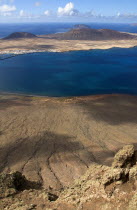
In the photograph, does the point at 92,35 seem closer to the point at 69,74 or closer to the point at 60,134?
the point at 69,74

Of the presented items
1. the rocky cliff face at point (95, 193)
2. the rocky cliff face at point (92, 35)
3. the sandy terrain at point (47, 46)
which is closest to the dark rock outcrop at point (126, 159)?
the rocky cliff face at point (95, 193)

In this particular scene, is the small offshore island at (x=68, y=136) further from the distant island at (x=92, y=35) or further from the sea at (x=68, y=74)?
the distant island at (x=92, y=35)

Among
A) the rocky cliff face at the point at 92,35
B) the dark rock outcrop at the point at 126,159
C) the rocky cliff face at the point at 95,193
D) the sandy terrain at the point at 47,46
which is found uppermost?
the rocky cliff face at the point at 92,35

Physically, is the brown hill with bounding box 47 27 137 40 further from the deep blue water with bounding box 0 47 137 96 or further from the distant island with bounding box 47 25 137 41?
the deep blue water with bounding box 0 47 137 96

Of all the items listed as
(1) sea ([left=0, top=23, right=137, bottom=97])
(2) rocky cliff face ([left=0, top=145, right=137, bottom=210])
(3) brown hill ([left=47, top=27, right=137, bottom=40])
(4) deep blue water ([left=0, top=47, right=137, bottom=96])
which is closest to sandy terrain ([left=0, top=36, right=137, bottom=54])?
(1) sea ([left=0, top=23, right=137, bottom=97])

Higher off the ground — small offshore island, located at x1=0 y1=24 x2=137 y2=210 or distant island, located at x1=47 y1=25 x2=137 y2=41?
distant island, located at x1=47 y1=25 x2=137 y2=41
